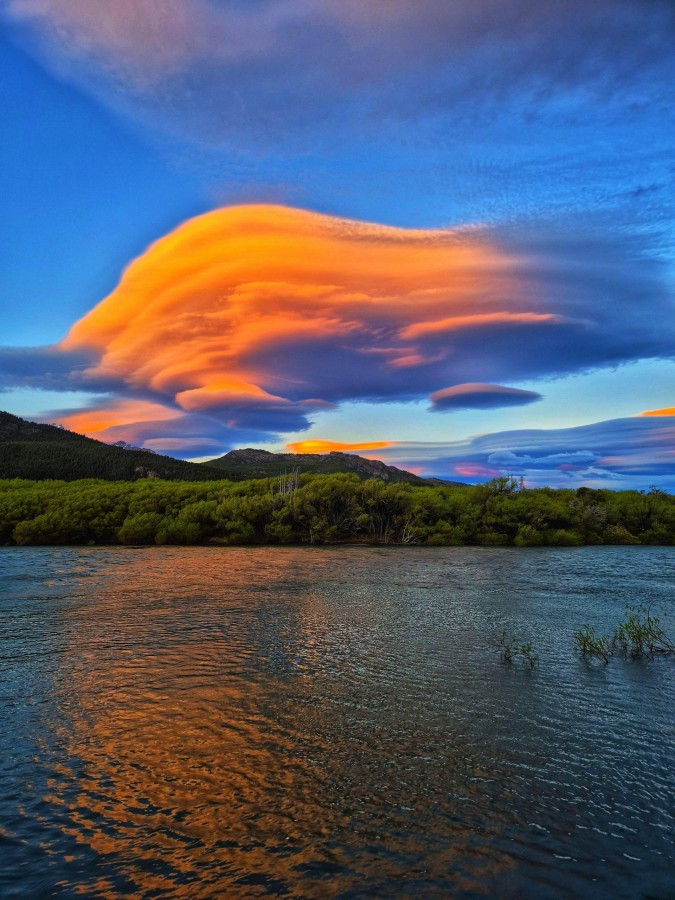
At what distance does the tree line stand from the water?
34.4 meters

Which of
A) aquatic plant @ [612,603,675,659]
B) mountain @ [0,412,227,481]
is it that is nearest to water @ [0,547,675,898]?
aquatic plant @ [612,603,675,659]

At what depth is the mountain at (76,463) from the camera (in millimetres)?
103438

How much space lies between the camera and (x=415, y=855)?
20.0ft

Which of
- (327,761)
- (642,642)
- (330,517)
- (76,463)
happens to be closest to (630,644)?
(642,642)

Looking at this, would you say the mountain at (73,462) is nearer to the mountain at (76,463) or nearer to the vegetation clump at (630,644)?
the mountain at (76,463)

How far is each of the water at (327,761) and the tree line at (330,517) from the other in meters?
34.4

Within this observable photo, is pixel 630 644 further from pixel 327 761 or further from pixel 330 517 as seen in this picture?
pixel 330 517

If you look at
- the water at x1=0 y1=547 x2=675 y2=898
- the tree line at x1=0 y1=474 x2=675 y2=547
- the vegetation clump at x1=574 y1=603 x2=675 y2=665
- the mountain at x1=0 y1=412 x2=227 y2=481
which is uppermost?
the mountain at x1=0 y1=412 x2=227 y2=481

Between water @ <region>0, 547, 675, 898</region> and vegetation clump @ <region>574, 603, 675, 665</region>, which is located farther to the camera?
vegetation clump @ <region>574, 603, 675, 665</region>

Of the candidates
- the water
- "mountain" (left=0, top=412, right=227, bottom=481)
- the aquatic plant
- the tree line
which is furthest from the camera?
"mountain" (left=0, top=412, right=227, bottom=481)

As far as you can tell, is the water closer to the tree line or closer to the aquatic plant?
the aquatic plant

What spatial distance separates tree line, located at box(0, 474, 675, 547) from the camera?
52875mm

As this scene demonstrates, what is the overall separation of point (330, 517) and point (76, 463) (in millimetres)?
78312

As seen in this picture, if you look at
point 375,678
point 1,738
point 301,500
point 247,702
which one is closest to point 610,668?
point 375,678
